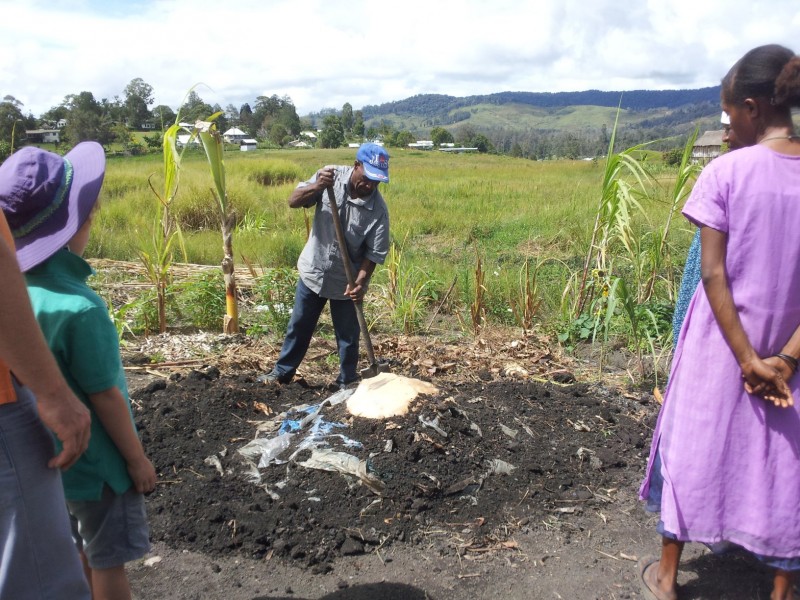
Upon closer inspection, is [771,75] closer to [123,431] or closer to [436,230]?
[123,431]

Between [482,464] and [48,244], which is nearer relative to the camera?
[48,244]

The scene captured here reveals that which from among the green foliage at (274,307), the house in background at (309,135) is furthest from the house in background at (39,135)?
the house in background at (309,135)

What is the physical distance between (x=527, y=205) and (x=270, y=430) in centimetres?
1149

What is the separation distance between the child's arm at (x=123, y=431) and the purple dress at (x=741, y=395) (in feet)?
5.10

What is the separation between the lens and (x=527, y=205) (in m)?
13.9

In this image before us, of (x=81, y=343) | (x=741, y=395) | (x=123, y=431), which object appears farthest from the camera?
(x=741, y=395)

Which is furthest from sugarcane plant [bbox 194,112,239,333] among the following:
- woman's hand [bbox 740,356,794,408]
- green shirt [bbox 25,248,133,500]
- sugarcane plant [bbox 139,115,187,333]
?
woman's hand [bbox 740,356,794,408]

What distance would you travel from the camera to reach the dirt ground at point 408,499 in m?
2.39

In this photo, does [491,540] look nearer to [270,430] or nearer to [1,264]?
[270,430]

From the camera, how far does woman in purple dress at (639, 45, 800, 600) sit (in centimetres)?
184

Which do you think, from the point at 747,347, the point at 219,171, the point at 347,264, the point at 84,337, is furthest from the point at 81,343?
the point at 219,171

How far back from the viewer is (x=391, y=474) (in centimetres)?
280

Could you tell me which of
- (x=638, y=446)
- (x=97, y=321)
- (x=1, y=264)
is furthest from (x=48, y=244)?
(x=638, y=446)

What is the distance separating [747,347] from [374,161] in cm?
224
